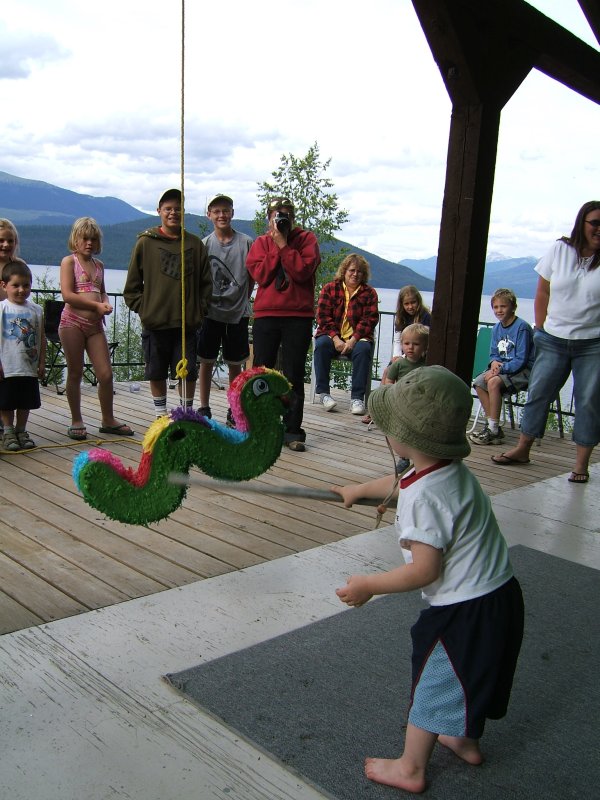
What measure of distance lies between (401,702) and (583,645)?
754 millimetres

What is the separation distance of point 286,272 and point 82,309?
1.28 m

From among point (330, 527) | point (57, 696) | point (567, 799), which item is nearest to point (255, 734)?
point (57, 696)

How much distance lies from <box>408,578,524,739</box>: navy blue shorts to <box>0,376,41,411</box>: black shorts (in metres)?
3.38

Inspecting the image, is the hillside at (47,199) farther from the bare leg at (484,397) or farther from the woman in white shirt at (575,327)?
the woman in white shirt at (575,327)

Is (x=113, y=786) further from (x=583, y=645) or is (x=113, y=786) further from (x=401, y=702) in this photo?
(x=583, y=645)

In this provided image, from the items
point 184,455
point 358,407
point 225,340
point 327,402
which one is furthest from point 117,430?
point 184,455

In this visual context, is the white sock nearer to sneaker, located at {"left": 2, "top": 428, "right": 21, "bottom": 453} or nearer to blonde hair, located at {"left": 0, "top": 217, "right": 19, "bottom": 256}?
sneaker, located at {"left": 2, "top": 428, "right": 21, "bottom": 453}

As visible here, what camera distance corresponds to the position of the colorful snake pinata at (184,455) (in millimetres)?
1674

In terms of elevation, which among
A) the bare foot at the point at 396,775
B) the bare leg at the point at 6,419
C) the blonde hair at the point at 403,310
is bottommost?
the bare foot at the point at 396,775

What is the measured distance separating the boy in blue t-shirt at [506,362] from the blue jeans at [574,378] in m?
0.96

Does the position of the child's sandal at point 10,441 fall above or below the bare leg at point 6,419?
below

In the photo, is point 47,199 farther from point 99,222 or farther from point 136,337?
point 99,222

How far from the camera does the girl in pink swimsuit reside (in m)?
4.50

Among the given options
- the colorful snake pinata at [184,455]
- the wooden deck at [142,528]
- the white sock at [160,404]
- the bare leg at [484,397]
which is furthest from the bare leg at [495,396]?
the colorful snake pinata at [184,455]
